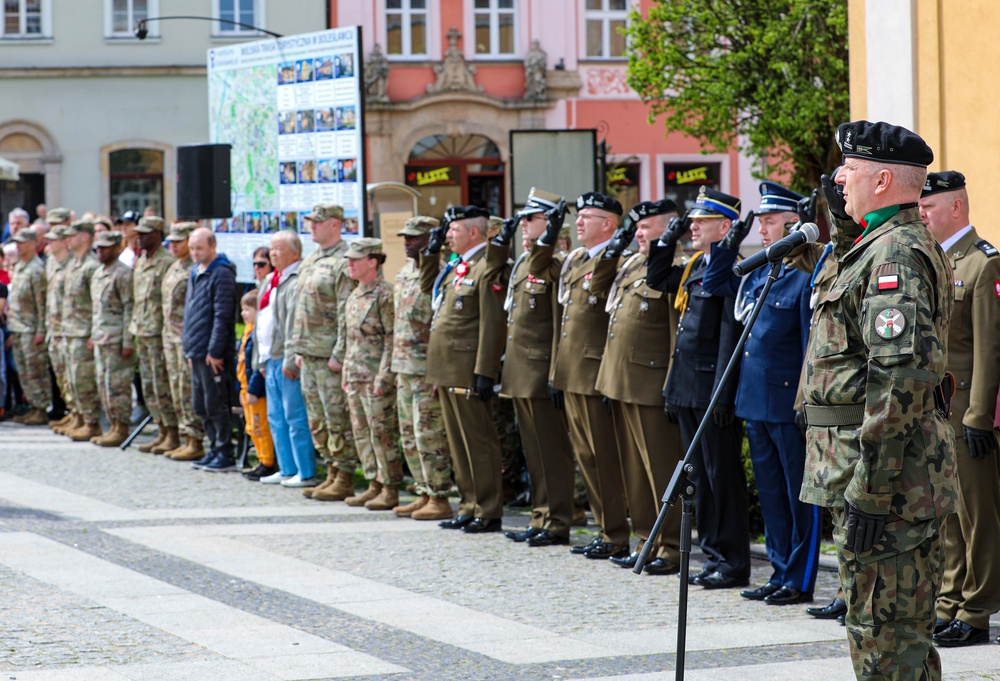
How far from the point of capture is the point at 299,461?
1271 centimetres

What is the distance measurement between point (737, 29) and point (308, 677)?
62.3 feet

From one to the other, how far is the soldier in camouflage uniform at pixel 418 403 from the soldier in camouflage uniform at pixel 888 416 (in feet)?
19.8

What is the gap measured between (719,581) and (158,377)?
25.1 feet

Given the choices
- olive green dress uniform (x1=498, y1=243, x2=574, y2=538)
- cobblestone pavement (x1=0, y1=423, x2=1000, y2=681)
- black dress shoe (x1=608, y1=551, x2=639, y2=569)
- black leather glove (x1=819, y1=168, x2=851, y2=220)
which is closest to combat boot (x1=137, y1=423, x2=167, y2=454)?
cobblestone pavement (x1=0, y1=423, x2=1000, y2=681)

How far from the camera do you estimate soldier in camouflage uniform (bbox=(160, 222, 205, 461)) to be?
14.2 meters

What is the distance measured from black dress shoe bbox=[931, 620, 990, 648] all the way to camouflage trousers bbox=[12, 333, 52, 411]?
12.4m

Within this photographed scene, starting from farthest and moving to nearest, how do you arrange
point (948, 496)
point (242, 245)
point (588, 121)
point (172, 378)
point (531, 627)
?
point (588, 121), point (242, 245), point (172, 378), point (531, 627), point (948, 496)

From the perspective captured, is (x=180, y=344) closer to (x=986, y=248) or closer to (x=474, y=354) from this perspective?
(x=474, y=354)

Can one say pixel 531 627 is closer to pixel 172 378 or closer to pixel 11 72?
pixel 172 378

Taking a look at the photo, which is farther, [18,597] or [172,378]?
[172,378]

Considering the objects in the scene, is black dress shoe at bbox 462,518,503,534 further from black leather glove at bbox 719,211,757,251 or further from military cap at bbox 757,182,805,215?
military cap at bbox 757,182,805,215

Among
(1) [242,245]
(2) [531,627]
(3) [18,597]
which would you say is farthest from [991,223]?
(1) [242,245]

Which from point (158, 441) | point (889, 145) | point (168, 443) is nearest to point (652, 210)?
point (889, 145)

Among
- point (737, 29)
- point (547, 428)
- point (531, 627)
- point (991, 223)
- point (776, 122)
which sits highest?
point (737, 29)
